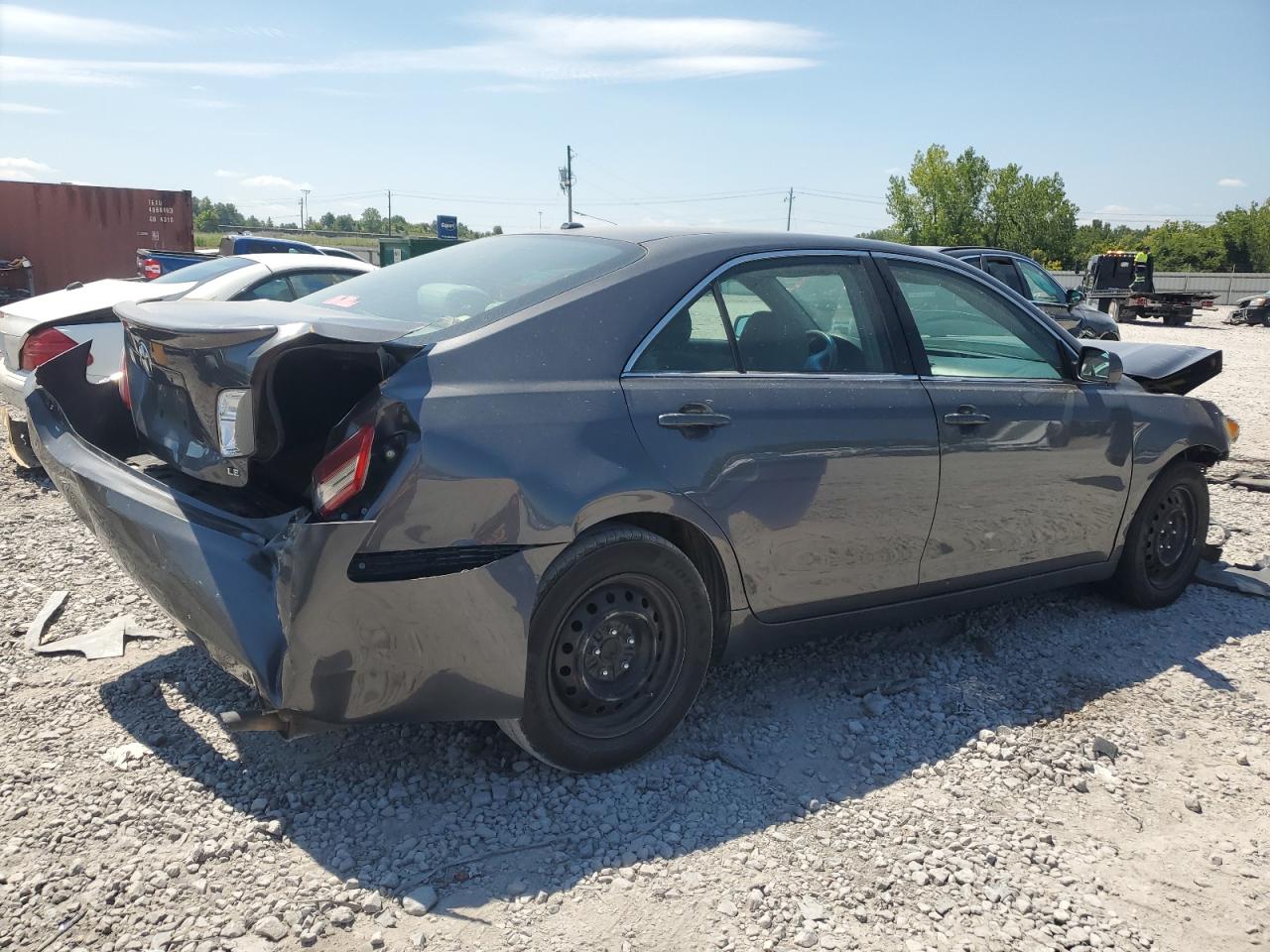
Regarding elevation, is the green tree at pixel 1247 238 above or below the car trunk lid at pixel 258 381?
above

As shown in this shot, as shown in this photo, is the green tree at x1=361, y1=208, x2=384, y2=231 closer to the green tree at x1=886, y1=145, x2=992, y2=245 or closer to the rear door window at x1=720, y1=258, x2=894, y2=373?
the green tree at x1=886, y1=145, x2=992, y2=245

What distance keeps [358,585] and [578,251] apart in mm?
1456

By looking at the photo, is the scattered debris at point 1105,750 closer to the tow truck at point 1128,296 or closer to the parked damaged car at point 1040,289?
the parked damaged car at point 1040,289

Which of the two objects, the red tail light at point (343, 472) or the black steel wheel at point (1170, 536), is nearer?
the red tail light at point (343, 472)

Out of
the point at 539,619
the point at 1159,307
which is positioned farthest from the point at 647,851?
the point at 1159,307

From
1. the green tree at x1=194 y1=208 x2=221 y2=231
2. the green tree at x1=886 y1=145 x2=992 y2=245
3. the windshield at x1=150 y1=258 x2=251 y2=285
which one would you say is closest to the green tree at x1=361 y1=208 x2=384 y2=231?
the green tree at x1=194 y1=208 x2=221 y2=231

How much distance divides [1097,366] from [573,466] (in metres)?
2.68

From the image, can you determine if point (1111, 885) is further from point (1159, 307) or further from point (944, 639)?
point (1159, 307)

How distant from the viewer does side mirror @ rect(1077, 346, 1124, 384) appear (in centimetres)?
431

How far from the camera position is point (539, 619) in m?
2.88

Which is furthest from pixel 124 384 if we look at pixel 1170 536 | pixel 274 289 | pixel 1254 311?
pixel 1254 311

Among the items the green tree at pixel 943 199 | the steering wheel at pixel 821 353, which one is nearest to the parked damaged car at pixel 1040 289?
the steering wheel at pixel 821 353

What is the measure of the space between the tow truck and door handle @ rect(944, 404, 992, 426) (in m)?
31.4

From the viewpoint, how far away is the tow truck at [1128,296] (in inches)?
1289
